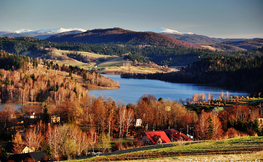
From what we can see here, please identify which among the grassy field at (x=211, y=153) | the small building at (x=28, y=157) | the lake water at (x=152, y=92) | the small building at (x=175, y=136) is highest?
the grassy field at (x=211, y=153)

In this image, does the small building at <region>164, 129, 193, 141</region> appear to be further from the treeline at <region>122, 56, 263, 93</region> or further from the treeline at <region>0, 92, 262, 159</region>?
the treeline at <region>122, 56, 263, 93</region>

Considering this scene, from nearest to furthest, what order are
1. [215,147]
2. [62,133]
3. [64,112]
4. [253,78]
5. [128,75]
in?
[215,147] < [62,133] < [64,112] < [253,78] < [128,75]

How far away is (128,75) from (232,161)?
140452 millimetres

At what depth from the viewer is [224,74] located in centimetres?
13450

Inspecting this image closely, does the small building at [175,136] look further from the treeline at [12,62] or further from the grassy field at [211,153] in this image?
the treeline at [12,62]

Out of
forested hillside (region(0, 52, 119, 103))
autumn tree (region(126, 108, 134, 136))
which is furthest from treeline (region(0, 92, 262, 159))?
forested hillside (region(0, 52, 119, 103))

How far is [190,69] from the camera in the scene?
157 meters

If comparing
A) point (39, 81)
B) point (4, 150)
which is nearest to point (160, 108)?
point (4, 150)

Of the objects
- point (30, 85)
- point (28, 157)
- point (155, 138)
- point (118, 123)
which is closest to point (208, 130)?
point (155, 138)

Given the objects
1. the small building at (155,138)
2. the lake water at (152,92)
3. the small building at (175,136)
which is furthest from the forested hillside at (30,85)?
the small building at (155,138)

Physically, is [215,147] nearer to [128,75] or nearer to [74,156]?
[74,156]

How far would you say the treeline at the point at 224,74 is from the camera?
385 feet

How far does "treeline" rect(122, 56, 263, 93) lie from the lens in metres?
117

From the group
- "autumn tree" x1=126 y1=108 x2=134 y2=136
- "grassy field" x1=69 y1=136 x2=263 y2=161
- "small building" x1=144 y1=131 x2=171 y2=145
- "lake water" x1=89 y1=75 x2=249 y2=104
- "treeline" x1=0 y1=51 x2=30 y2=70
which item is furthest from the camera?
"treeline" x1=0 y1=51 x2=30 y2=70
